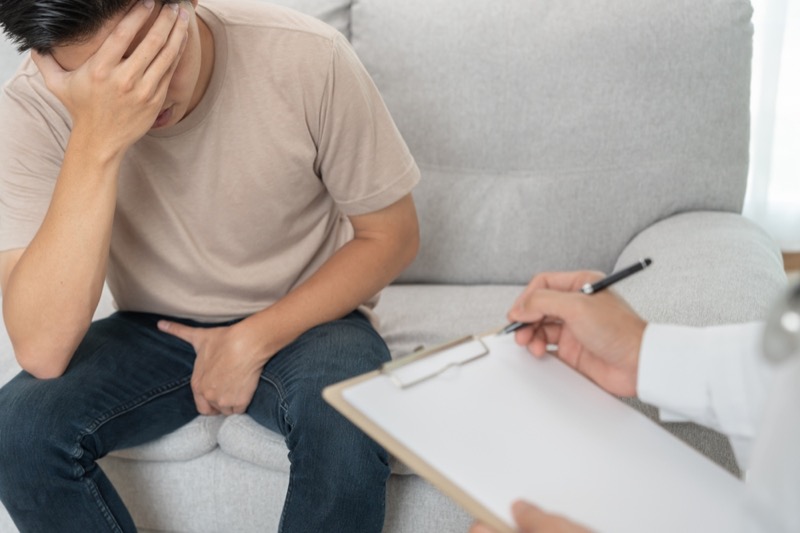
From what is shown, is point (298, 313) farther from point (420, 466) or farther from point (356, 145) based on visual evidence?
point (420, 466)

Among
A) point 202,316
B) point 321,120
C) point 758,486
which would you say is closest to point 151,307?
→ point 202,316

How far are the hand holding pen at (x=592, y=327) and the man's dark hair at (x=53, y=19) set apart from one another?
2.11 ft

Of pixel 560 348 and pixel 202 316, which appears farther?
pixel 202 316

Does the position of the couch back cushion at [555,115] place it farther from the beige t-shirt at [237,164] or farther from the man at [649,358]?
the man at [649,358]

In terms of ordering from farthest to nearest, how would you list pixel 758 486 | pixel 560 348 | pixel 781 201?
1. pixel 781 201
2. pixel 560 348
3. pixel 758 486

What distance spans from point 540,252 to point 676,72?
439 mm

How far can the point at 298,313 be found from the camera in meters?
1.38

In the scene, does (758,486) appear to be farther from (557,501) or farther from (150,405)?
(150,405)

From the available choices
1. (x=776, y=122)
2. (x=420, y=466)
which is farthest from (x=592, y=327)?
(x=776, y=122)

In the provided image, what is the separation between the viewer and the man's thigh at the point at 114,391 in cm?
129

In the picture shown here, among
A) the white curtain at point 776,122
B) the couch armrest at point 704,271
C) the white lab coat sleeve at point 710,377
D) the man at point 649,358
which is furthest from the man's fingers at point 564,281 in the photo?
the white curtain at point 776,122

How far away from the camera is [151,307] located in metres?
1.50

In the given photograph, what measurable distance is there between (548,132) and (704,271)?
470mm

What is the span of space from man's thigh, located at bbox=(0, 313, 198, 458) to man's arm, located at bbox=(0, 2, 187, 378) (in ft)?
0.16
